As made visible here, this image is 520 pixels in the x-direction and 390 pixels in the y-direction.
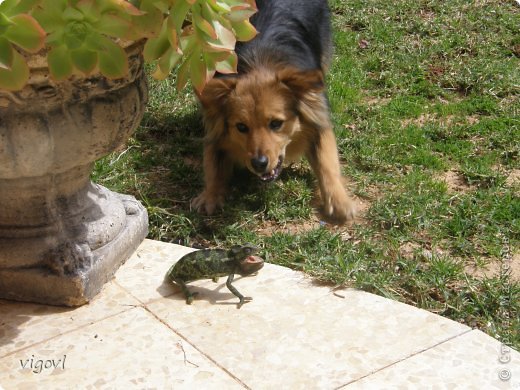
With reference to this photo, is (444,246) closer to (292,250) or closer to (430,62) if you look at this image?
(292,250)

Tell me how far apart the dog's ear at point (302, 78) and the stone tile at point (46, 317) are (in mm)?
1623

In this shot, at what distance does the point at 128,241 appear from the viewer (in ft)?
10.7

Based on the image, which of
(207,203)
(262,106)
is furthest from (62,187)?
(262,106)

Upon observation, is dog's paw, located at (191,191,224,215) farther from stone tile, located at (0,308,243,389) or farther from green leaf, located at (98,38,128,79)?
green leaf, located at (98,38,128,79)

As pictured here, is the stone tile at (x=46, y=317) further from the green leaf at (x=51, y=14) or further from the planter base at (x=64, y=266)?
the green leaf at (x=51, y=14)

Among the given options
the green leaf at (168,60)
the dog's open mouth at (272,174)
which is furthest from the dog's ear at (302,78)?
the green leaf at (168,60)

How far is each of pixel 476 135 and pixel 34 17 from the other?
3.43 metres

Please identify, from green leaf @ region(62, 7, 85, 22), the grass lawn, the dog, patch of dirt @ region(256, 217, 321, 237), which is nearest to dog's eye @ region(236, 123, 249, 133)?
the dog

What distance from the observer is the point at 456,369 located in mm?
2568

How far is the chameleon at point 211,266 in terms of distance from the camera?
9.89 feet

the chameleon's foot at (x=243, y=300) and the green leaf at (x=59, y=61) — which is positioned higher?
the green leaf at (x=59, y=61)

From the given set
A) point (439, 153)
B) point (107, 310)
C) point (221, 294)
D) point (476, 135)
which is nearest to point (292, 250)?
point (221, 294)

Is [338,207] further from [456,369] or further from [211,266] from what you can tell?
[456,369]

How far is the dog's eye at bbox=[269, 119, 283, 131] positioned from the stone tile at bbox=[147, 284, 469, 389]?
4.06 ft
